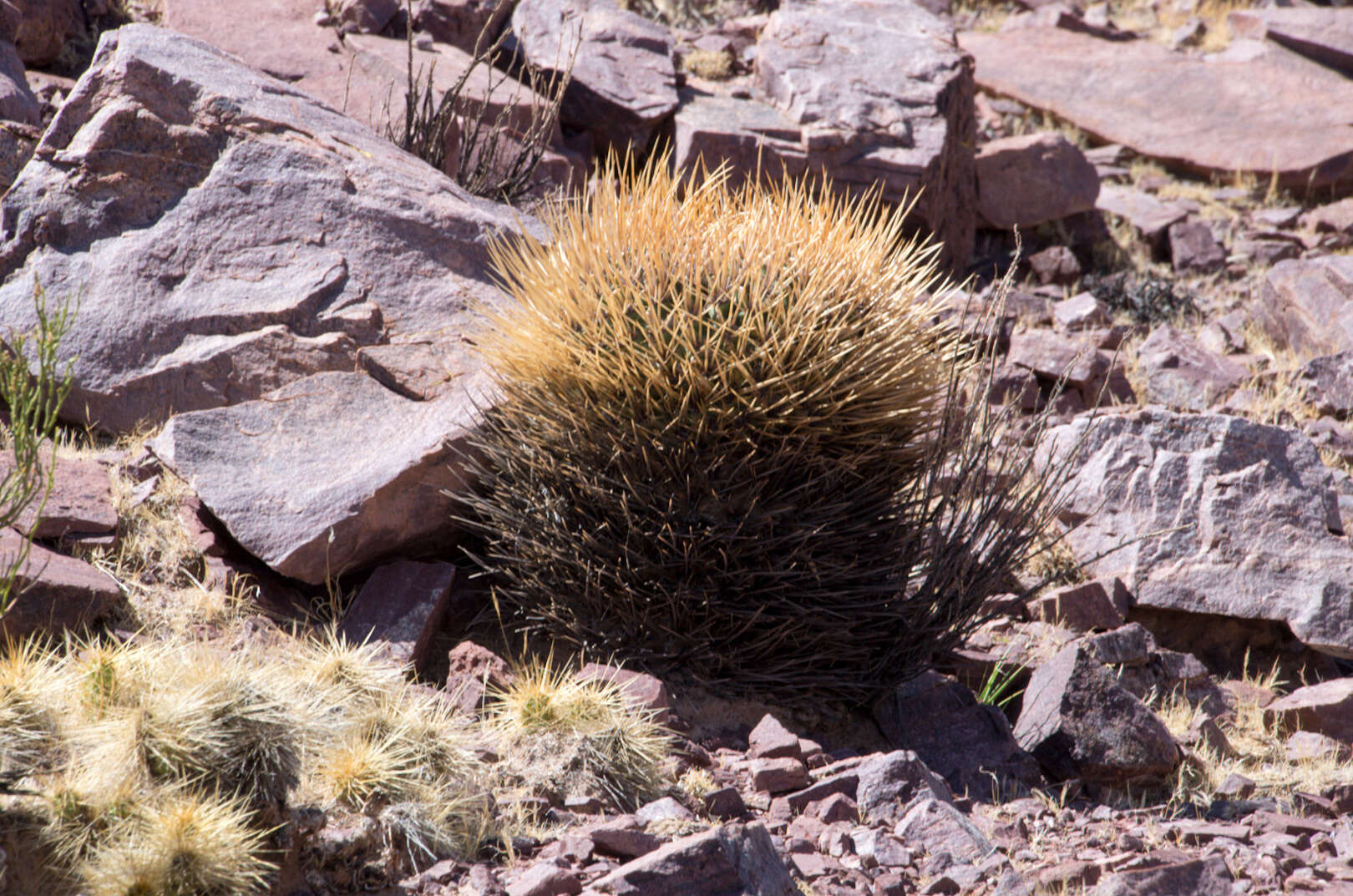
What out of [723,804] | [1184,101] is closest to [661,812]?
[723,804]

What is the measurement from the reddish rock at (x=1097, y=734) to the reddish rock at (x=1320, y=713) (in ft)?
3.37

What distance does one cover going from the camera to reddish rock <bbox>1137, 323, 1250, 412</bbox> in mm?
6820

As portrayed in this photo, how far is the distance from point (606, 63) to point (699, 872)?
6.50 m

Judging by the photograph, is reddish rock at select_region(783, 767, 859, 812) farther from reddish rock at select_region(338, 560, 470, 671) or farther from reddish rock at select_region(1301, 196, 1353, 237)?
reddish rock at select_region(1301, 196, 1353, 237)

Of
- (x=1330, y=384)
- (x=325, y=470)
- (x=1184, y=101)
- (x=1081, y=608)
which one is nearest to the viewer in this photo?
(x=325, y=470)

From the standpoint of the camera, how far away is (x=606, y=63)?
26.2 feet

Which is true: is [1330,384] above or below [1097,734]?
above

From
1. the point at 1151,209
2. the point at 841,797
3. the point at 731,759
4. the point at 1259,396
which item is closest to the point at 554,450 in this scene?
the point at 731,759

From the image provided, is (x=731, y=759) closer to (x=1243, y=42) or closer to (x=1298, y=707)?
(x=1298, y=707)

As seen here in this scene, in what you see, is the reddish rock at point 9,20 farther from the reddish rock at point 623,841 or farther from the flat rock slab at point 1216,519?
the flat rock slab at point 1216,519

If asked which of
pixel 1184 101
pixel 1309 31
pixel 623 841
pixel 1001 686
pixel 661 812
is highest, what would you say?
pixel 1309 31

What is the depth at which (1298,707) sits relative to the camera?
15.5 ft

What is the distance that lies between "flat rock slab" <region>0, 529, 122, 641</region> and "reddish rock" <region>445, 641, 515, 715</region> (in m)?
Result: 1.13

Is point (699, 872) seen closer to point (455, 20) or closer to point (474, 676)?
point (474, 676)
